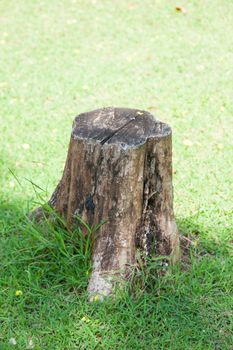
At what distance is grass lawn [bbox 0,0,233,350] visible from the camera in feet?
10.1

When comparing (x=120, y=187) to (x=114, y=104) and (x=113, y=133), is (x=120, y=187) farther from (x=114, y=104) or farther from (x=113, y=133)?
(x=114, y=104)

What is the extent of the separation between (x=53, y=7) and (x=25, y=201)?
186 inches

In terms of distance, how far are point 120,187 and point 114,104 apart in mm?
2710

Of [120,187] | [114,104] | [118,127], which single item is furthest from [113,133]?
[114,104]

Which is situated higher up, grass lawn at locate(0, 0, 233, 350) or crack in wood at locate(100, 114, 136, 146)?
crack in wood at locate(100, 114, 136, 146)

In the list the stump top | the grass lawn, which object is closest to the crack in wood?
the stump top

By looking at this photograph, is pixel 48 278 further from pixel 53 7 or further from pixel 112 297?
pixel 53 7

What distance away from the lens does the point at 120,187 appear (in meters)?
3.04

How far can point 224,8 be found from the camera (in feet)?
25.6

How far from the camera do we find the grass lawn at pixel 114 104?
308 cm

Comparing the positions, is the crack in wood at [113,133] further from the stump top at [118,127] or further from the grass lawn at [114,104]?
the grass lawn at [114,104]

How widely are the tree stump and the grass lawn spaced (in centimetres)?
16

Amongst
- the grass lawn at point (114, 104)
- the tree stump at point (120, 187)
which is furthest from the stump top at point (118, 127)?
the grass lawn at point (114, 104)

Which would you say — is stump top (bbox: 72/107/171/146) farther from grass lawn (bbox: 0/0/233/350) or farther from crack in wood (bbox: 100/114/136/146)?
grass lawn (bbox: 0/0/233/350)
